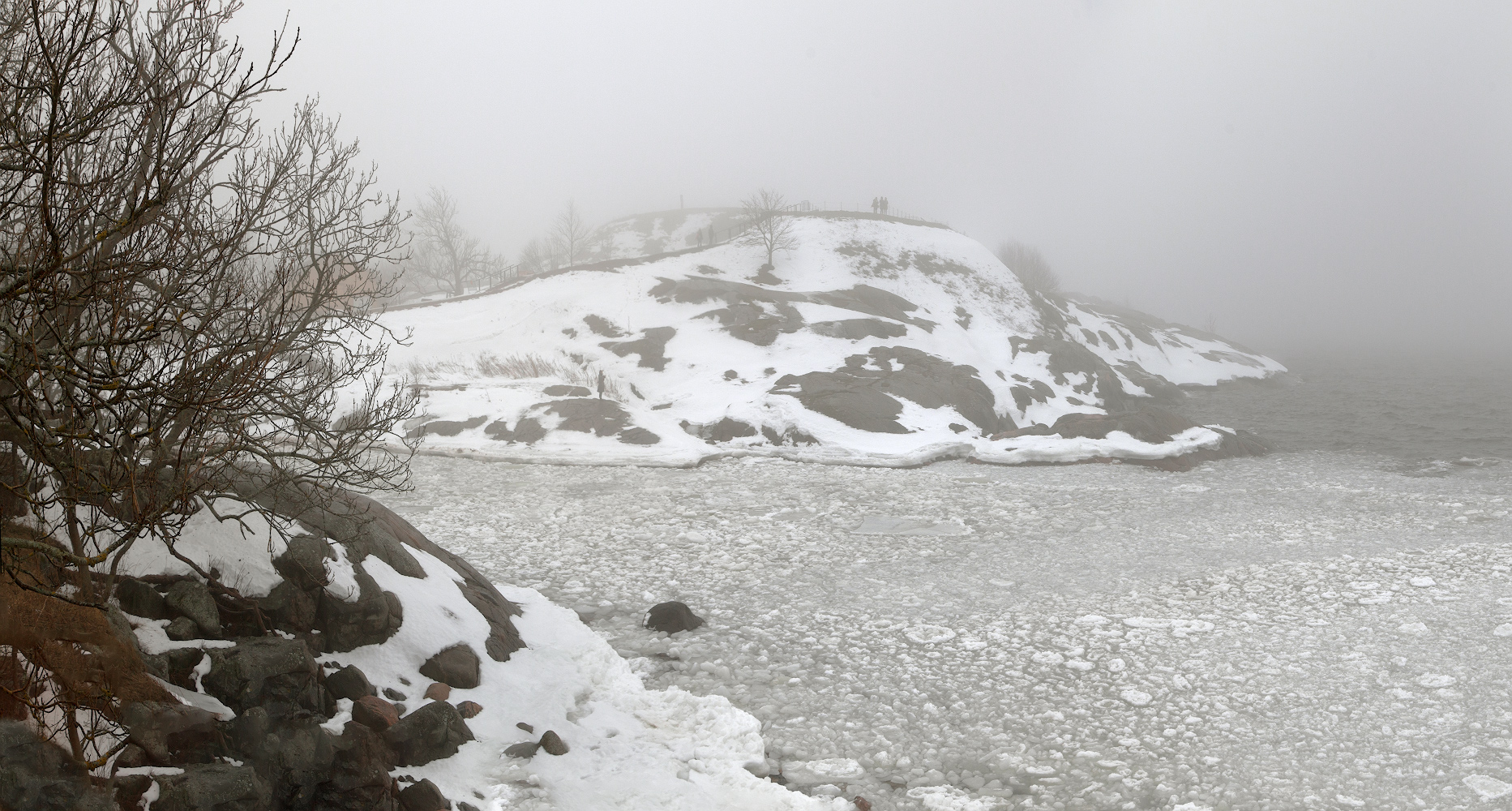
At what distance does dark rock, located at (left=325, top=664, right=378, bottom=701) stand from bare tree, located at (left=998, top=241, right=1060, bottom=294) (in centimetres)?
8550

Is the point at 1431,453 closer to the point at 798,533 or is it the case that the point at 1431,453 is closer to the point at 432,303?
the point at 798,533

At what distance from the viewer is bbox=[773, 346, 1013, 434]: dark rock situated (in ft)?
105

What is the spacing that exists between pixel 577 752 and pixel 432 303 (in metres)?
43.6

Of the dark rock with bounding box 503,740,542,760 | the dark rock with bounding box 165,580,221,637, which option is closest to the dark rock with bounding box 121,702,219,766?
the dark rock with bounding box 165,580,221,637

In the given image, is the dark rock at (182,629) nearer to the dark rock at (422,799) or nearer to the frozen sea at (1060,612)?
the dark rock at (422,799)

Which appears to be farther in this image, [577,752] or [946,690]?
[946,690]

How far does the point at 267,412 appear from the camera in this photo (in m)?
7.72

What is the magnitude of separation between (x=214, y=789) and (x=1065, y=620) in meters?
11.9

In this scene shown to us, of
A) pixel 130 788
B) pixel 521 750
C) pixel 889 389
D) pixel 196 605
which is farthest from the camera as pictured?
pixel 889 389

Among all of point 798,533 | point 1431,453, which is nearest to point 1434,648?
point 798,533

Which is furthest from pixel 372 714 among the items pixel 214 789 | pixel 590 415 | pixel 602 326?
pixel 602 326

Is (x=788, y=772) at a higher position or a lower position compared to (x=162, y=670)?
lower

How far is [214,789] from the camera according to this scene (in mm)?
6484

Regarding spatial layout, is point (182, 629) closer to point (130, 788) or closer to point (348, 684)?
point (348, 684)
